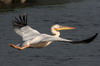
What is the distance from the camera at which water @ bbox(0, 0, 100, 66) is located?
2009cm

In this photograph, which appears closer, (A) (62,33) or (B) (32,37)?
(B) (32,37)

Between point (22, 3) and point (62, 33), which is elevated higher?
point (22, 3)

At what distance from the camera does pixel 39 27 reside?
25984 mm

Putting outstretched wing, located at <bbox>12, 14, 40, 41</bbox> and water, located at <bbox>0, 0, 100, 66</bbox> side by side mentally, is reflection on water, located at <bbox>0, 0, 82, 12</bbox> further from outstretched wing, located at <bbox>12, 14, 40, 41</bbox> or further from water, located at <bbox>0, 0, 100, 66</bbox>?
outstretched wing, located at <bbox>12, 14, 40, 41</bbox>

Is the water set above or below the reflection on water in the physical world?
below

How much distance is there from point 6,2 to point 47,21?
560 centimetres

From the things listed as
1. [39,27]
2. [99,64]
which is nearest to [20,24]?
[99,64]

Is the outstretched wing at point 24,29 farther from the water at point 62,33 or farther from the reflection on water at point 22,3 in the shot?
the reflection on water at point 22,3

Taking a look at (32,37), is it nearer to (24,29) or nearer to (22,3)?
(24,29)

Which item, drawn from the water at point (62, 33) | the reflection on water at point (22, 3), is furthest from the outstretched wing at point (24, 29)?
the reflection on water at point (22, 3)

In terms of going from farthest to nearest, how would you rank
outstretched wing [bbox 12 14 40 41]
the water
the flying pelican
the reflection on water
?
the reflection on water, the water, outstretched wing [bbox 12 14 40 41], the flying pelican

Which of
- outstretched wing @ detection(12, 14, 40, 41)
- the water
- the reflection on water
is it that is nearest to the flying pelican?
outstretched wing @ detection(12, 14, 40, 41)

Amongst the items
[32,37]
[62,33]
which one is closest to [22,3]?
[62,33]

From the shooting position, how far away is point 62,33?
2464 centimetres
